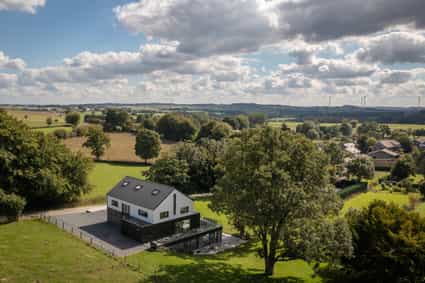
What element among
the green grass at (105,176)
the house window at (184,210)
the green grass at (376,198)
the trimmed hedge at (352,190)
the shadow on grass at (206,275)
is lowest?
the green grass at (376,198)

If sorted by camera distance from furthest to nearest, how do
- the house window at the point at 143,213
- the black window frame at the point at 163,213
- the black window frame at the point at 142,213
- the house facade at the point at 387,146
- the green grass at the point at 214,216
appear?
the house facade at the point at 387,146 < the green grass at the point at 214,216 < the house window at the point at 143,213 < the black window frame at the point at 142,213 < the black window frame at the point at 163,213

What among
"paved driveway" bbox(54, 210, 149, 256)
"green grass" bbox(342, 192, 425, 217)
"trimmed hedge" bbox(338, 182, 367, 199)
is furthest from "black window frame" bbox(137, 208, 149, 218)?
"trimmed hedge" bbox(338, 182, 367, 199)

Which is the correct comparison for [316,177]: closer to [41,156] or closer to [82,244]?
[82,244]

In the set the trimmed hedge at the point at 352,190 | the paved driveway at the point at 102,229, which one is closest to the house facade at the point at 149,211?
the paved driveway at the point at 102,229

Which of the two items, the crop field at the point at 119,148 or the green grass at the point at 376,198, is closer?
the green grass at the point at 376,198

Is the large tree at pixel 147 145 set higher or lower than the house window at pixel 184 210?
higher

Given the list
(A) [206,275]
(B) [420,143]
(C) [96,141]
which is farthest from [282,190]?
(B) [420,143]

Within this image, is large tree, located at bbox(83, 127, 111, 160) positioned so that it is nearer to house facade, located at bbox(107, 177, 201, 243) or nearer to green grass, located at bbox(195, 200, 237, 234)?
green grass, located at bbox(195, 200, 237, 234)

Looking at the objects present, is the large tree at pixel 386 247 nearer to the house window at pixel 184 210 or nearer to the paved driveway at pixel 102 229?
the house window at pixel 184 210
